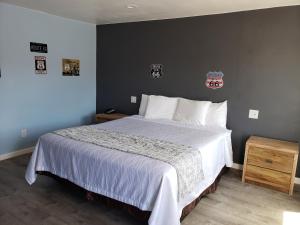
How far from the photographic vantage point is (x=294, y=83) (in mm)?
3062

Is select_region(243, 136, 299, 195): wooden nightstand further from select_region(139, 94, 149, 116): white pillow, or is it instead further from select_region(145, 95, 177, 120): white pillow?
select_region(139, 94, 149, 116): white pillow

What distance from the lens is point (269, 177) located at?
9.70 ft

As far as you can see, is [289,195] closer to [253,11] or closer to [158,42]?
Answer: [253,11]

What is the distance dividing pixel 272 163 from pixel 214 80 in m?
1.39

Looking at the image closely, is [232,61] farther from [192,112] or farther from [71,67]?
[71,67]

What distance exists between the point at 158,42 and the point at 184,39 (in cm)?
47

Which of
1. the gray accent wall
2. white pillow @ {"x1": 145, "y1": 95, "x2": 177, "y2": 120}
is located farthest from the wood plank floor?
white pillow @ {"x1": 145, "y1": 95, "x2": 177, "y2": 120}

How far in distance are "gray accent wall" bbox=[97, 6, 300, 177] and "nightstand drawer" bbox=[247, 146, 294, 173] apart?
427 mm

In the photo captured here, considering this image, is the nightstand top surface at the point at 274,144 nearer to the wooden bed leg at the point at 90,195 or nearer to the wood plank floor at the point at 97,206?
the wood plank floor at the point at 97,206

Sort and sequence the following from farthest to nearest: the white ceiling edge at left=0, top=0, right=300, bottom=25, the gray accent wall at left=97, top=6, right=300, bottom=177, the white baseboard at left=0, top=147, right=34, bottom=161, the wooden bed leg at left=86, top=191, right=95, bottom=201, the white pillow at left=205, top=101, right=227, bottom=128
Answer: the white baseboard at left=0, top=147, right=34, bottom=161
the white pillow at left=205, top=101, right=227, bottom=128
the gray accent wall at left=97, top=6, right=300, bottom=177
the white ceiling edge at left=0, top=0, right=300, bottom=25
the wooden bed leg at left=86, top=191, right=95, bottom=201

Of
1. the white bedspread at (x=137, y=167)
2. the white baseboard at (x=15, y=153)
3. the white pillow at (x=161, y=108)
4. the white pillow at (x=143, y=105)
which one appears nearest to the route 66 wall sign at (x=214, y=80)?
the white pillow at (x=161, y=108)

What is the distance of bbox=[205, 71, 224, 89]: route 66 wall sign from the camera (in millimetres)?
3563

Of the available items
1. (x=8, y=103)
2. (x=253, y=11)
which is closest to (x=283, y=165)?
(x=253, y=11)

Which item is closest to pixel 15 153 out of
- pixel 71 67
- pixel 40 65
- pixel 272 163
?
pixel 40 65
